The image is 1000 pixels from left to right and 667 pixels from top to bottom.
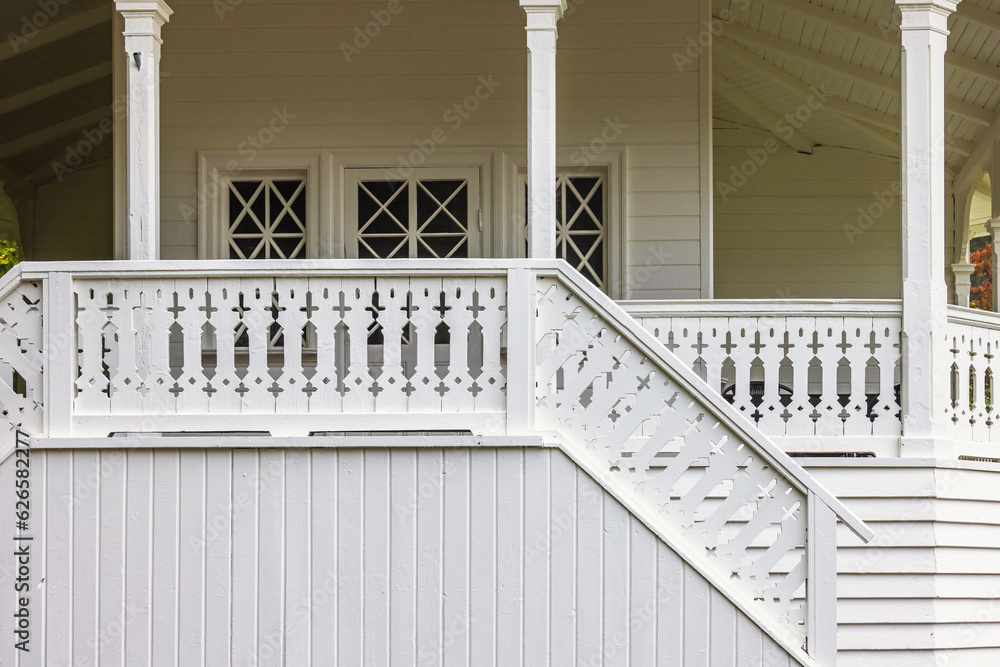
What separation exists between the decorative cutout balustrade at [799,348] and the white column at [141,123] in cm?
333

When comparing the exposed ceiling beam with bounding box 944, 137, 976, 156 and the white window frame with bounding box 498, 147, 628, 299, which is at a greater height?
the exposed ceiling beam with bounding box 944, 137, 976, 156

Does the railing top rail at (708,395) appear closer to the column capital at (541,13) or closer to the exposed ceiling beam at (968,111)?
the column capital at (541,13)

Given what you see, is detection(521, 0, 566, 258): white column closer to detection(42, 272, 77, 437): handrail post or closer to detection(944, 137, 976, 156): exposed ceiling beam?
detection(42, 272, 77, 437): handrail post

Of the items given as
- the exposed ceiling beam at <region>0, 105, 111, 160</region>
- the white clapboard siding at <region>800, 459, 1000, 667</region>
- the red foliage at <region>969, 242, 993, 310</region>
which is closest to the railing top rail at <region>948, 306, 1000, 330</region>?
the white clapboard siding at <region>800, 459, 1000, 667</region>

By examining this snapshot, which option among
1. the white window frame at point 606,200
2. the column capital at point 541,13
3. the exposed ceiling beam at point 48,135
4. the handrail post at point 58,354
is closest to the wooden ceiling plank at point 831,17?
the white window frame at point 606,200

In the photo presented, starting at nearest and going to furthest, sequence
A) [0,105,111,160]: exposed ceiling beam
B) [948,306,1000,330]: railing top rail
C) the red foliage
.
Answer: [948,306,1000,330]: railing top rail
[0,105,111,160]: exposed ceiling beam
the red foliage

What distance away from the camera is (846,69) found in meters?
10.0

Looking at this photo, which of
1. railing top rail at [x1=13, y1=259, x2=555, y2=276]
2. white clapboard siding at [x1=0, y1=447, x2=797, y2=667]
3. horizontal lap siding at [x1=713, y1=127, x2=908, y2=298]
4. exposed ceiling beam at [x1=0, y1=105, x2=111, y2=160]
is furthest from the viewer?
horizontal lap siding at [x1=713, y1=127, x2=908, y2=298]

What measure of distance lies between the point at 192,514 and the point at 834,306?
431 centimetres

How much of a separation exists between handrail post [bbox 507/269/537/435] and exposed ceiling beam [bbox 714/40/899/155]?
6.16m

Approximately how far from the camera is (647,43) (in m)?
8.40

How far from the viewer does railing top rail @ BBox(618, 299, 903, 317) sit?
21.7ft

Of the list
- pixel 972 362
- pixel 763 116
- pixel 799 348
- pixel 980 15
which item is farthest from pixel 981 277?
pixel 799 348

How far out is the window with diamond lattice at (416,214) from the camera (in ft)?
27.9
